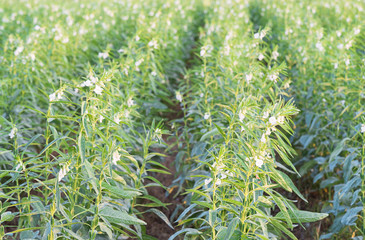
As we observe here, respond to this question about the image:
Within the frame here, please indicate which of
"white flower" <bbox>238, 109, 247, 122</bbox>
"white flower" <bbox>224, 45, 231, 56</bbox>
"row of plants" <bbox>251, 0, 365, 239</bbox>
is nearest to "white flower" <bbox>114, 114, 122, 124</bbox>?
"white flower" <bbox>238, 109, 247, 122</bbox>

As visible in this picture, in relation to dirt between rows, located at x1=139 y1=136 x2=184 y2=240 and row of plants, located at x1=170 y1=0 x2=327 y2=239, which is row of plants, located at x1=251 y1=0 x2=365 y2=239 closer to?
row of plants, located at x1=170 y1=0 x2=327 y2=239

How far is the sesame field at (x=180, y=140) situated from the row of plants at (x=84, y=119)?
0.8 inches

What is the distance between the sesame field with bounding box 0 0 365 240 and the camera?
2.83 metres

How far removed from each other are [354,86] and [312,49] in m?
1.55

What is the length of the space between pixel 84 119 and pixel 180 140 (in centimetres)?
324

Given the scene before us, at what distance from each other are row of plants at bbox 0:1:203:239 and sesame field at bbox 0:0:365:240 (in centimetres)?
2

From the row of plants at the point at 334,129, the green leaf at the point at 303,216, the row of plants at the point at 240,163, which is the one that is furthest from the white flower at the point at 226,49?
the green leaf at the point at 303,216

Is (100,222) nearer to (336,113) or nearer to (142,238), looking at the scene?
(142,238)

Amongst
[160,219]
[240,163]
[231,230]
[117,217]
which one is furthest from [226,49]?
[231,230]

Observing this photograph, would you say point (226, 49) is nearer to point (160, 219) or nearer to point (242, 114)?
point (160, 219)

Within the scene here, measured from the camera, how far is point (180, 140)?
5.98 meters

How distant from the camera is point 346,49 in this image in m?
5.56

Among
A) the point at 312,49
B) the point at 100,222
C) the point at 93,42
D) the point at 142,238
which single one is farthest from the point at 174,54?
the point at 100,222

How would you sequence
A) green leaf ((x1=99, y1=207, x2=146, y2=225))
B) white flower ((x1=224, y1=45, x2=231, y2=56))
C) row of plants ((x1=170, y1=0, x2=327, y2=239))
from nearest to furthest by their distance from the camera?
row of plants ((x1=170, y1=0, x2=327, y2=239)) < green leaf ((x1=99, y1=207, x2=146, y2=225)) < white flower ((x1=224, y1=45, x2=231, y2=56))
